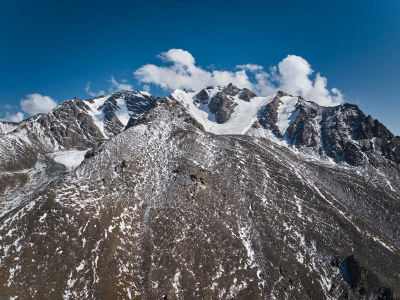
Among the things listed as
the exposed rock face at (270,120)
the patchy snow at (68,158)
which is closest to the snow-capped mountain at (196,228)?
the exposed rock face at (270,120)

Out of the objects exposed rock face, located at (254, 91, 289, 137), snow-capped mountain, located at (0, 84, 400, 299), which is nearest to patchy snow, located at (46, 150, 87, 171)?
snow-capped mountain, located at (0, 84, 400, 299)

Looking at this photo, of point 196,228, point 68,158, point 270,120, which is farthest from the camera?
point 270,120

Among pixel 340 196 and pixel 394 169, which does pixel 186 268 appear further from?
pixel 394 169

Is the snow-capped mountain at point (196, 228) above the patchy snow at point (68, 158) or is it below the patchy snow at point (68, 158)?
below

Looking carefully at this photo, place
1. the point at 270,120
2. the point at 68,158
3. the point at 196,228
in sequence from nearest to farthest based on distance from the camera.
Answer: the point at 196,228
the point at 68,158
the point at 270,120

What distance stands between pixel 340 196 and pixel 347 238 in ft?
98.5

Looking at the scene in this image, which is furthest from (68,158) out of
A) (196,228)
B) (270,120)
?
(270,120)

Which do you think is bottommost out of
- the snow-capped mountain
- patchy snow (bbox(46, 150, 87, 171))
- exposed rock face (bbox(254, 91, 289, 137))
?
the snow-capped mountain

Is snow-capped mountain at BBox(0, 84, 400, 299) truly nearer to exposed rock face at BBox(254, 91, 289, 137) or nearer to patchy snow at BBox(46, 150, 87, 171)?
exposed rock face at BBox(254, 91, 289, 137)

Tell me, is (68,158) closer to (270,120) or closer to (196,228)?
(196,228)

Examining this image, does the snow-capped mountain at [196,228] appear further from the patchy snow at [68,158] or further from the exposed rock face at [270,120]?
the patchy snow at [68,158]

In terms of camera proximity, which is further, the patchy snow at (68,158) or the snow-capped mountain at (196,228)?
the patchy snow at (68,158)

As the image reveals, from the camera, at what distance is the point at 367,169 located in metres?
120

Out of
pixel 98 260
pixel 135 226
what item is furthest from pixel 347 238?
pixel 98 260
